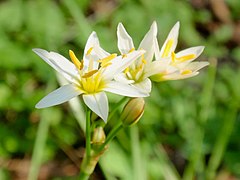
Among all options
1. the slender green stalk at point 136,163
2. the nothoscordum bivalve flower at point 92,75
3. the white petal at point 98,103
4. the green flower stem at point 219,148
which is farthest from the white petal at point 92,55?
the green flower stem at point 219,148

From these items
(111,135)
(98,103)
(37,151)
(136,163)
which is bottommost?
(136,163)

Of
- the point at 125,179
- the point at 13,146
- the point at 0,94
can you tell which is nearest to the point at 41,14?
the point at 0,94

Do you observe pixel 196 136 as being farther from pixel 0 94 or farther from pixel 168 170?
pixel 0 94

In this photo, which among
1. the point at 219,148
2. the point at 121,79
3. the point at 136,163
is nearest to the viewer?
the point at 121,79

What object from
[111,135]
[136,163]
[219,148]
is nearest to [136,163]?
[136,163]

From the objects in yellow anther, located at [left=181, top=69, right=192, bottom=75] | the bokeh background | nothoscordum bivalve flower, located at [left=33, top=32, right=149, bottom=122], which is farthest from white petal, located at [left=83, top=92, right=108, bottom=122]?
the bokeh background

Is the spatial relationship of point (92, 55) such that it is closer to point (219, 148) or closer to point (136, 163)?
point (136, 163)

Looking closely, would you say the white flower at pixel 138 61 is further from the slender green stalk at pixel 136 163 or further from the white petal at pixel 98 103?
the slender green stalk at pixel 136 163
